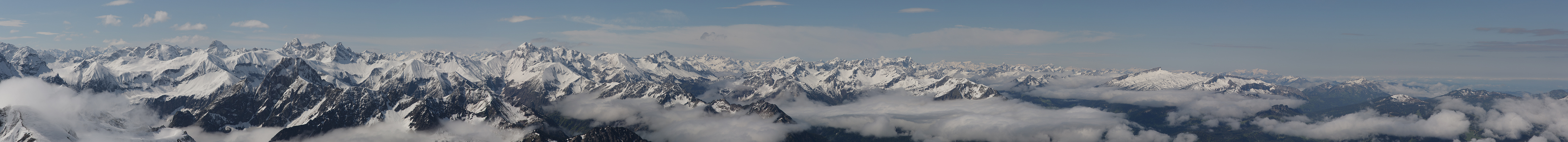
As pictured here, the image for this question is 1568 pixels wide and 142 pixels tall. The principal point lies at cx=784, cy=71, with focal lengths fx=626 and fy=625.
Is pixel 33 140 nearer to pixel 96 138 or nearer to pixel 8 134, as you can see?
pixel 8 134

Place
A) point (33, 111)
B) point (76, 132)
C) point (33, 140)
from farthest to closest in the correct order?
1. point (33, 111)
2. point (76, 132)
3. point (33, 140)

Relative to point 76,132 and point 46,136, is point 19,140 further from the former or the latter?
point 76,132

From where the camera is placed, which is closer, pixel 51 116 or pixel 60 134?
pixel 60 134

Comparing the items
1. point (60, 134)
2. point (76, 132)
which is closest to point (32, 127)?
point (60, 134)

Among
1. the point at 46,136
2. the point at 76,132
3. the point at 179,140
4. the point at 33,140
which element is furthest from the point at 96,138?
the point at 33,140

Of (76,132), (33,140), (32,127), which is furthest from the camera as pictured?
(76,132)

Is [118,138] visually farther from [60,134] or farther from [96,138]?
[60,134]

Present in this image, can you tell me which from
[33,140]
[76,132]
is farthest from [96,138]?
[33,140]

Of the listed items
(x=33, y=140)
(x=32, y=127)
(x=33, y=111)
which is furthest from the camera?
(x=33, y=111)

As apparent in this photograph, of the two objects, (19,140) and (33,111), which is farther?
(33,111)
